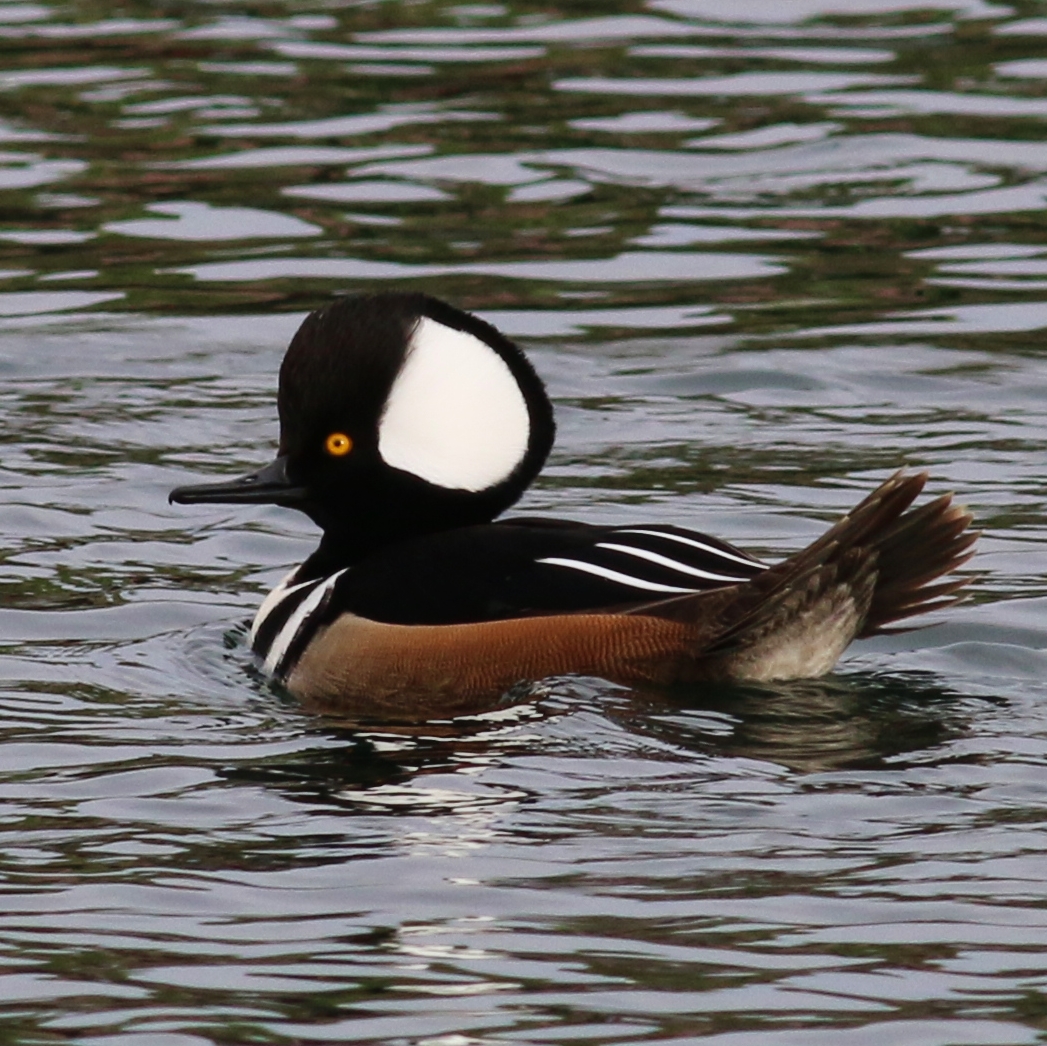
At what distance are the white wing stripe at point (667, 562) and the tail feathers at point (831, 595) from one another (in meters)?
0.09

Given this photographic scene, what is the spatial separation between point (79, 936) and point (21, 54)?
1059 cm

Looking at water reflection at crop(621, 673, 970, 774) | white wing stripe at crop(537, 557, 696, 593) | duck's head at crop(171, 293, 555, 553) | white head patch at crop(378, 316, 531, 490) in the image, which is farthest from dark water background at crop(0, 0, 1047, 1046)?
white head patch at crop(378, 316, 531, 490)

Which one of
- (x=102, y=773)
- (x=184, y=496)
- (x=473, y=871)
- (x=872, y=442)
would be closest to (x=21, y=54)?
(x=872, y=442)

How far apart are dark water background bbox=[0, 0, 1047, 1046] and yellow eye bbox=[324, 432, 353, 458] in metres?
0.69

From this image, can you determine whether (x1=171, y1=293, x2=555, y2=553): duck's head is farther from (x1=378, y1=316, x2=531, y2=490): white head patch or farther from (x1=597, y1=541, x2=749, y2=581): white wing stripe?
(x1=597, y1=541, x2=749, y2=581): white wing stripe

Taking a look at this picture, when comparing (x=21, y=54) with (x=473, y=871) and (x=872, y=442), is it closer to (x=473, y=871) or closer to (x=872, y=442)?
(x=872, y=442)

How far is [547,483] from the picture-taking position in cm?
909

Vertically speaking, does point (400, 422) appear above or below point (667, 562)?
above

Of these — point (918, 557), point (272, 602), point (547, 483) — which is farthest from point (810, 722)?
point (547, 483)

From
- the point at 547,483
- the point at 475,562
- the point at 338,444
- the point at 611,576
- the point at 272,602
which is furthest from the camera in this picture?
the point at 547,483

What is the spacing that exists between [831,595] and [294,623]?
149cm

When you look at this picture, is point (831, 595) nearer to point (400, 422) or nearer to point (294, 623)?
point (400, 422)

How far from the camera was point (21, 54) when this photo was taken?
14.6 meters

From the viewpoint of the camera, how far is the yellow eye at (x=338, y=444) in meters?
6.76
